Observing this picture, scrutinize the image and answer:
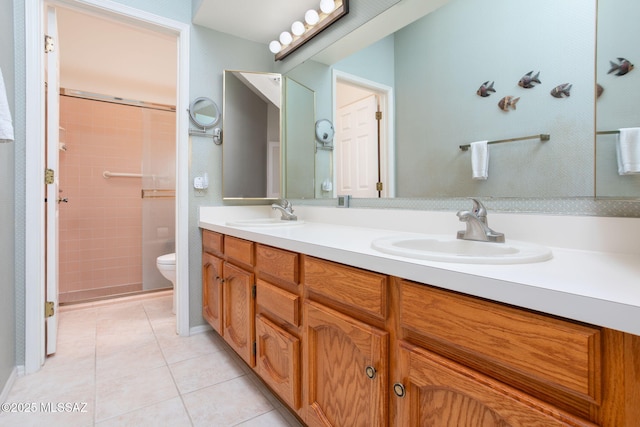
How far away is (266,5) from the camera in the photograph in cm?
A: 190

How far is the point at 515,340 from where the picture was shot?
0.52 m

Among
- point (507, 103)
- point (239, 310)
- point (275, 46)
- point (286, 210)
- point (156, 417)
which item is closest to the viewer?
point (507, 103)

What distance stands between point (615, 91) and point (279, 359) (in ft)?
4.44

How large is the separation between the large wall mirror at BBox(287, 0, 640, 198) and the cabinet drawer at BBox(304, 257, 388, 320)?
0.60 meters

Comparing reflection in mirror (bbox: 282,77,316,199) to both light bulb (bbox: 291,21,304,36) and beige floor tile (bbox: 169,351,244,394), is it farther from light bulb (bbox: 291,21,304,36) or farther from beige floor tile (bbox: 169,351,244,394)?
beige floor tile (bbox: 169,351,244,394)

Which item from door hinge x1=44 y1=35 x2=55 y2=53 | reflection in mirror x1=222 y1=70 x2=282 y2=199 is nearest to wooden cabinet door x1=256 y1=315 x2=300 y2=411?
reflection in mirror x1=222 y1=70 x2=282 y2=199

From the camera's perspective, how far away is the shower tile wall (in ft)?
9.64

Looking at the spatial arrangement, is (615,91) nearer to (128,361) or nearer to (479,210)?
(479,210)

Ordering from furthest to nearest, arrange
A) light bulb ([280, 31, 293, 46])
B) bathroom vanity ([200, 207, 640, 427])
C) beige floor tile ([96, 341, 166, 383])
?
light bulb ([280, 31, 293, 46]) → beige floor tile ([96, 341, 166, 383]) → bathroom vanity ([200, 207, 640, 427])

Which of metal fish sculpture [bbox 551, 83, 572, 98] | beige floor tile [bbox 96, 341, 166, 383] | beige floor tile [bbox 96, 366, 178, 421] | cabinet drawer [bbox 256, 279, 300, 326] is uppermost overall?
metal fish sculpture [bbox 551, 83, 572, 98]

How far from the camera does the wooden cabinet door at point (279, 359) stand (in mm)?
1096

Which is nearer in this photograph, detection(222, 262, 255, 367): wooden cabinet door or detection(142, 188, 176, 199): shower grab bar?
detection(222, 262, 255, 367): wooden cabinet door

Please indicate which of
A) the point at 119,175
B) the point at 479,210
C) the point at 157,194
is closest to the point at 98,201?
the point at 119,175

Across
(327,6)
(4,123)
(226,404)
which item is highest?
(327,6)
